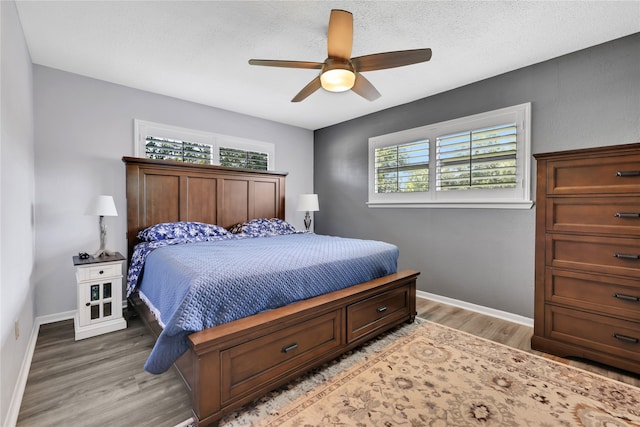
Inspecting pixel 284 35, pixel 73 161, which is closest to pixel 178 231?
pixel 73 161

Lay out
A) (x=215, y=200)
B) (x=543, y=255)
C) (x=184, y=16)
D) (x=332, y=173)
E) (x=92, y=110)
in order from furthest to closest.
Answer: (x=332, y=173) < (x=215, y=200) < (x=92, y=110) < (x=543, y=255) < (x=184, y=16)

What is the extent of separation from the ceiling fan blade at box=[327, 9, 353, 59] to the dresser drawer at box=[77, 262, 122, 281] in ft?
8.72

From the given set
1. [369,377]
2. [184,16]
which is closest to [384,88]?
[184,16]

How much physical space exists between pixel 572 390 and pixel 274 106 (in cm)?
403

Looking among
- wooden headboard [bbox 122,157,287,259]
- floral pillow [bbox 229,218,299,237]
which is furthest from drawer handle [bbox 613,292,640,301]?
wooden headboard [bbox 122,157,287,259]

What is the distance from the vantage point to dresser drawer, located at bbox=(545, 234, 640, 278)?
1.92 metres

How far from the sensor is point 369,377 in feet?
6.42

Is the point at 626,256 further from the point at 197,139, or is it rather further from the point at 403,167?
the point at 197,139

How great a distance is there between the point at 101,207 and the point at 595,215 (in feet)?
13.6

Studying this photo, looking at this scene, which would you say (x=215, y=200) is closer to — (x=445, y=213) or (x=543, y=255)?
(x=445, y=213)

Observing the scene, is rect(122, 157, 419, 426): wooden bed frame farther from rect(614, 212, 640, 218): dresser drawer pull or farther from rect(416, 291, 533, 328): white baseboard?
rect(614, 212, 640, 218): dresser drawer pull

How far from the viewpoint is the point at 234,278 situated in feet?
5.75

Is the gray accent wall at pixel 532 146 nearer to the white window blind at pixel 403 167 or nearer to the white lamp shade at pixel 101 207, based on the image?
the white window blind at pixel 403 167

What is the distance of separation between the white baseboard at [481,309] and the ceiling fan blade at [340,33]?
114 inches
